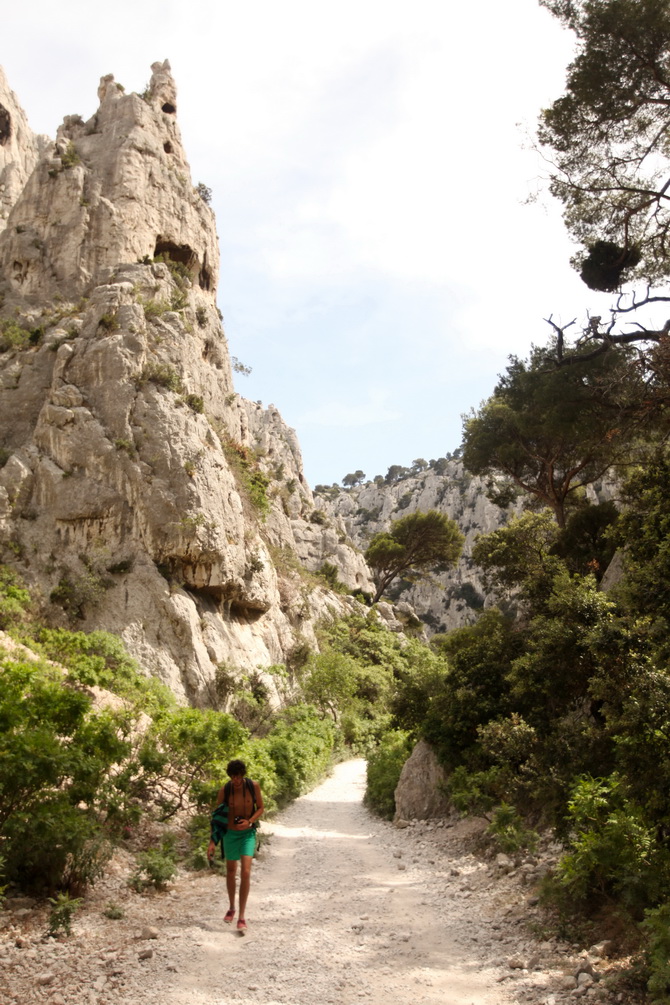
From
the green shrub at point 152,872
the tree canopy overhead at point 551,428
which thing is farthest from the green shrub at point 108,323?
the green shrub at point 152,872

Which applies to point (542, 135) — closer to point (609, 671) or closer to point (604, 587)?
point (604, 587)

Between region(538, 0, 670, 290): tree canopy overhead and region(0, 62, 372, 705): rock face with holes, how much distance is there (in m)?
15.9

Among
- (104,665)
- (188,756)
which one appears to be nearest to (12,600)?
(104,665)

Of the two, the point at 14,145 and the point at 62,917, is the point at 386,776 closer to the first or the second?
the point at 62,917

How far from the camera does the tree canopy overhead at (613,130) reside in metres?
11.2

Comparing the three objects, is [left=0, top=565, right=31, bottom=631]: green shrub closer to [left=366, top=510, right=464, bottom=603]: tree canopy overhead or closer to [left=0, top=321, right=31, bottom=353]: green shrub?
[left=0, top=321, right=31, bottom=353]: green shrub

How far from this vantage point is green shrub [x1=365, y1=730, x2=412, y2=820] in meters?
14.7

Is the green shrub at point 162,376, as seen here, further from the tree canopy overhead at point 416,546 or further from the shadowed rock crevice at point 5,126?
the shadowed rock crevice at point 5,126

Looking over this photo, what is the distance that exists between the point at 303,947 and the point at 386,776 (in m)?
9.94

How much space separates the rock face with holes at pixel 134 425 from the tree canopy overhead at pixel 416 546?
1377cm

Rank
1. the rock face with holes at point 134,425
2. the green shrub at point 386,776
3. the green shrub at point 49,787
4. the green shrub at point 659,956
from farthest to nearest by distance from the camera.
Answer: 1. the rock face with holes at point 134,425
2. the green shrub at point 386,776
3. the green shrub at point 49,787
4. the green shrub at point 659,956

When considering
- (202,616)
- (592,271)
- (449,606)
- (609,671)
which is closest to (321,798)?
(202,616)

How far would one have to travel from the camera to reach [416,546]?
49531 mm

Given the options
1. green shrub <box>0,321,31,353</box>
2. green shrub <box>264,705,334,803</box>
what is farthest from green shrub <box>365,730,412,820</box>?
green shrub <box>0,321,31,353</box>
